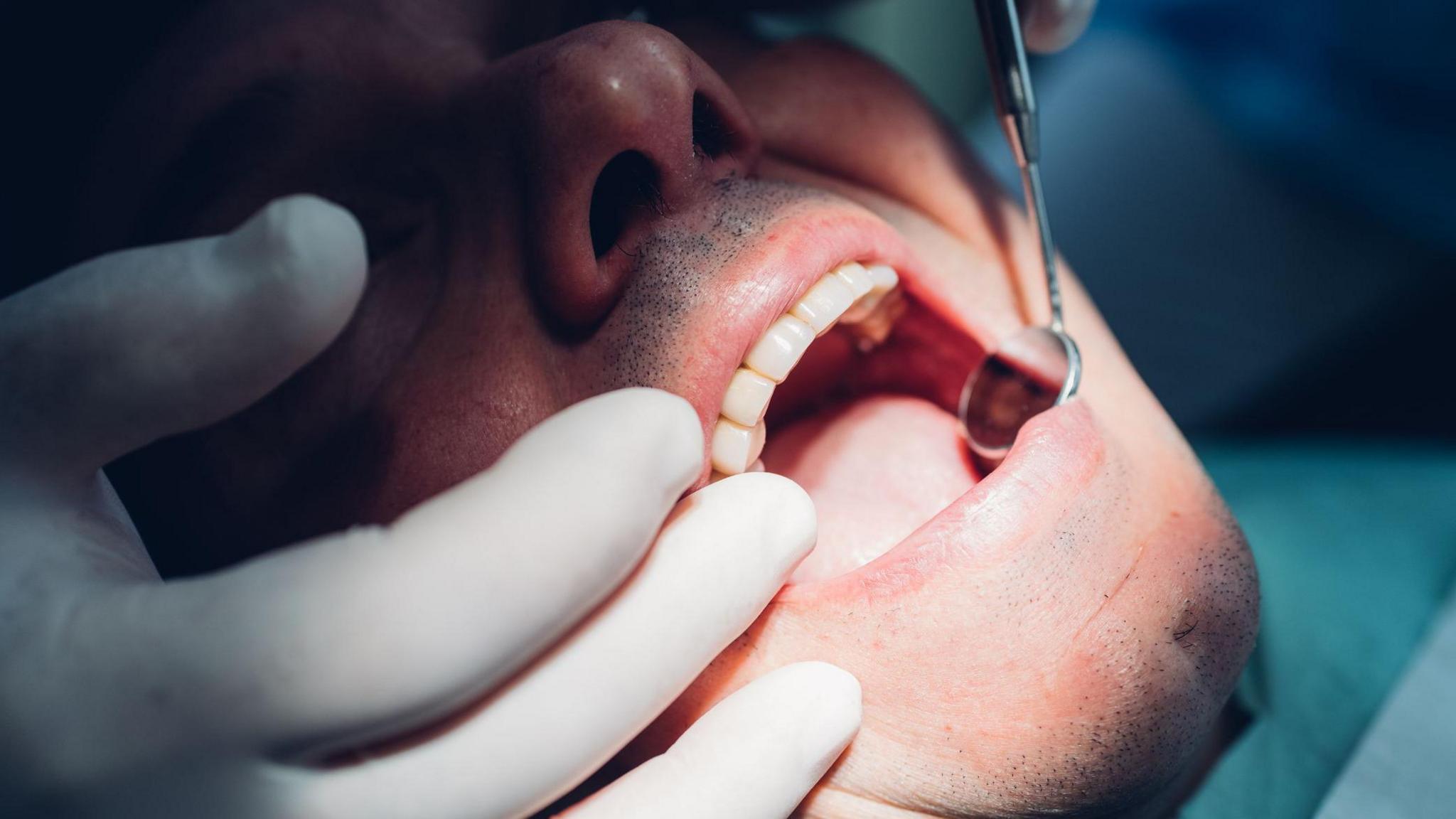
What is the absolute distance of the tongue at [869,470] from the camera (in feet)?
2.40

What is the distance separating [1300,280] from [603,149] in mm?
1161

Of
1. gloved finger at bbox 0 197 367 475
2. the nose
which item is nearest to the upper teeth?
the nose

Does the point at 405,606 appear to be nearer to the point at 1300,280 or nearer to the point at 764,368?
the point at 764,368

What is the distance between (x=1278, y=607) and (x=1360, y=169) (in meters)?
0.71

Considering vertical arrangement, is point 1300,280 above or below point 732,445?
below

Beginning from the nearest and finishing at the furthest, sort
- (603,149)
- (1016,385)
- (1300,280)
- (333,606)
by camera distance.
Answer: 1. (333,606)
2. (603,149)
3. (1016,385)
4. (1300,280)

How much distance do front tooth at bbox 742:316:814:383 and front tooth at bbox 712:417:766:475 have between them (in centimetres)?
4

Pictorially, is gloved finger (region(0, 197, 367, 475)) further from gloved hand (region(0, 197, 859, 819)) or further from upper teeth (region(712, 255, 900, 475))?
upper teeth (region(712, 255, 900, 475))

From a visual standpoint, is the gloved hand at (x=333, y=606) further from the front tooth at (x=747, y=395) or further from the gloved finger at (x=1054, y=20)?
the gloved finger at (x=1054, y=20)

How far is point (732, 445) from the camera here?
648mm

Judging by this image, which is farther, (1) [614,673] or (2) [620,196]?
(2) [620,196]

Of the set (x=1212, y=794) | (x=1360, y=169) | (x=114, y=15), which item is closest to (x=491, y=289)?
(x=114, y=15)

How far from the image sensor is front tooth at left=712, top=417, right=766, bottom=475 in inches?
25.5

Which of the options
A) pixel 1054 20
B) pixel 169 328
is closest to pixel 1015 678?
pixel 169 328
